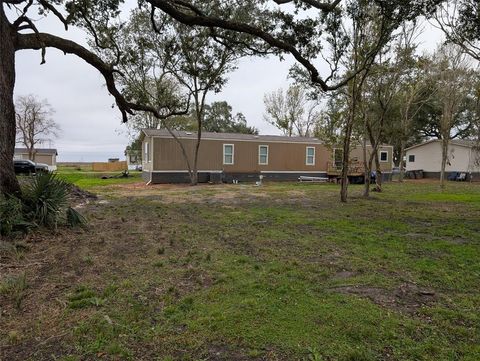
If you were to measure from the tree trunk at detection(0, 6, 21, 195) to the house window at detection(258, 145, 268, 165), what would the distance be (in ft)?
58.5

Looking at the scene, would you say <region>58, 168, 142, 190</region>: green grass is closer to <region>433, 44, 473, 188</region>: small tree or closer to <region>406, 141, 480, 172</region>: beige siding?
<region>433, 44, 473, 188</region>: small tree

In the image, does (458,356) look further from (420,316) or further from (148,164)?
(148,164)

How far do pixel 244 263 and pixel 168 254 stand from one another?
44.8 inches

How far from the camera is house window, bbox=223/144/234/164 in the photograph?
2211 cm

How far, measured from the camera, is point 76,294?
3.37 m

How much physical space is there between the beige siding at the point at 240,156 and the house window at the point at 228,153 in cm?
21

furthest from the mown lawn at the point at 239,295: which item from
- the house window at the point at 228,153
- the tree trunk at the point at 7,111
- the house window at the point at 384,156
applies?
the house window at the point at 384,156

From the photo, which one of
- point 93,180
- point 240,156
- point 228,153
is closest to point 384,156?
point 240,156

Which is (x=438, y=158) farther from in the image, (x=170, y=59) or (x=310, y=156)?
(x=170, y=59)

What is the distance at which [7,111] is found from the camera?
561 centimetres

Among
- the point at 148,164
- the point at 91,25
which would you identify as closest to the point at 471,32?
the point at 91,25

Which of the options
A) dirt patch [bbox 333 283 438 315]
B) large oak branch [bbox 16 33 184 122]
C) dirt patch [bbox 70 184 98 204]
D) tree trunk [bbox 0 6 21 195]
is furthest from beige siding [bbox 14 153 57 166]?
dirt patch [bbox 333 283 438 315]

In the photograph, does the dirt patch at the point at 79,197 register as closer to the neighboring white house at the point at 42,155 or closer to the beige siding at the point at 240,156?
the beige siding at the point at 240,156

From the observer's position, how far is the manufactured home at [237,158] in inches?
803
